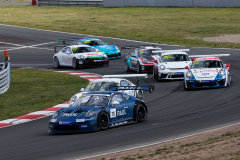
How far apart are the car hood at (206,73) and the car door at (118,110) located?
249 inches


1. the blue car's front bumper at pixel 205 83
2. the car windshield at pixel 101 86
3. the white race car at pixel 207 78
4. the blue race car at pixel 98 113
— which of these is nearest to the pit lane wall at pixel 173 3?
the white race car at pixel 207 78

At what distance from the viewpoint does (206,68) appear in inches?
738

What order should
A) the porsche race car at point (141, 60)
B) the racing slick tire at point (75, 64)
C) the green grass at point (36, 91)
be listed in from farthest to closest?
the racing slick tire at point (75, 64) < the porsche race car at point (141, 60) < the green grass at point (36, 91)

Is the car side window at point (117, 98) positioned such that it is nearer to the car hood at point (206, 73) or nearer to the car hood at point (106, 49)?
the car hood at point (206, 73)

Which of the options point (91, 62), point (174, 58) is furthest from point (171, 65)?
point (91, 62)

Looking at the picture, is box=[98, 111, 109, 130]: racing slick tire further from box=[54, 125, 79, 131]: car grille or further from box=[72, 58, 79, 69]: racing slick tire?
box=[72, 58, 79, 69]: racing slick tire

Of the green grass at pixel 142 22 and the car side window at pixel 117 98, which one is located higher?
the green grass at pixel 142 22

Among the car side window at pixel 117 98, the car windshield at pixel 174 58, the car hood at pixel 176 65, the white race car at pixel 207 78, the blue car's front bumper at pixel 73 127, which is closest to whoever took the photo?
the blue car's front bumper at pixel 73 127

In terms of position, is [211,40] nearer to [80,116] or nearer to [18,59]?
[18,59]

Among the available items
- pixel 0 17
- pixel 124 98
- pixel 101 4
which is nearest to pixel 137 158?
pixel 124 98

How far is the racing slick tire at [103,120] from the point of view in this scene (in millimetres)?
11562

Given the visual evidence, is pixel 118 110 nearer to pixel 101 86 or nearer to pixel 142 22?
pixel 101 86

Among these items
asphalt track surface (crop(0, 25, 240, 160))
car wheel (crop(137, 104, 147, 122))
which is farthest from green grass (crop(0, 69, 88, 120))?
car wheel (crop(137, 104, 147, 122))

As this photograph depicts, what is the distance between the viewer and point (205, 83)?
18172 millimetres
